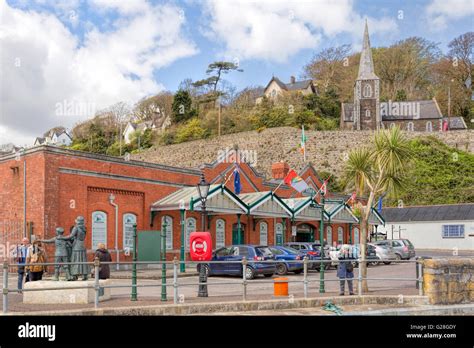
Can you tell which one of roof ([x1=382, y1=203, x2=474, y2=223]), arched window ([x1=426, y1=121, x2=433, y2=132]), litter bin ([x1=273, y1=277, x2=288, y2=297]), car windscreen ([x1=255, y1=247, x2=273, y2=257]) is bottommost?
litter bin ([x1=273, y1=277, x2=288, y2=297])

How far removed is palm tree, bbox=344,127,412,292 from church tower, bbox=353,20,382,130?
6343cm

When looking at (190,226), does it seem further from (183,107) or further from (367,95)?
(367,95)

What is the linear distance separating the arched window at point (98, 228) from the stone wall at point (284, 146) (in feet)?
134

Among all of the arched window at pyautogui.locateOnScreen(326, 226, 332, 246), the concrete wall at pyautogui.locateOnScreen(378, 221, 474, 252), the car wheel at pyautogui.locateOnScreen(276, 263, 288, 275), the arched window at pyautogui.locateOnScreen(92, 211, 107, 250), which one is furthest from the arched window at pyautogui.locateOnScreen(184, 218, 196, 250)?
the concrete wall at pyautogui.locateOnScreen(378, 221, 474, 252)

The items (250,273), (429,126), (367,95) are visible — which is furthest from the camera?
(429,126)

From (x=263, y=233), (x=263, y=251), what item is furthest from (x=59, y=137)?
(x=263, y=251)

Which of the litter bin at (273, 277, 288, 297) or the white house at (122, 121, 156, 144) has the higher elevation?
the white house at (122, 121, 156, 144)

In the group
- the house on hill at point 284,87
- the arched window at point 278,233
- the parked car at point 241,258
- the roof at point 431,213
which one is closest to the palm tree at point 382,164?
the parked car at point 241,258

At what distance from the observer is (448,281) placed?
17203 millimetres

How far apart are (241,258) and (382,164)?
8.61 meters

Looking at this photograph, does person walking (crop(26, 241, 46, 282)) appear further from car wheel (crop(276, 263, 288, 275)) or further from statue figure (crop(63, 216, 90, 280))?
car wheel (crop(276, 263, 288, 275))

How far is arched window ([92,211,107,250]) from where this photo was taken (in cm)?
2969
